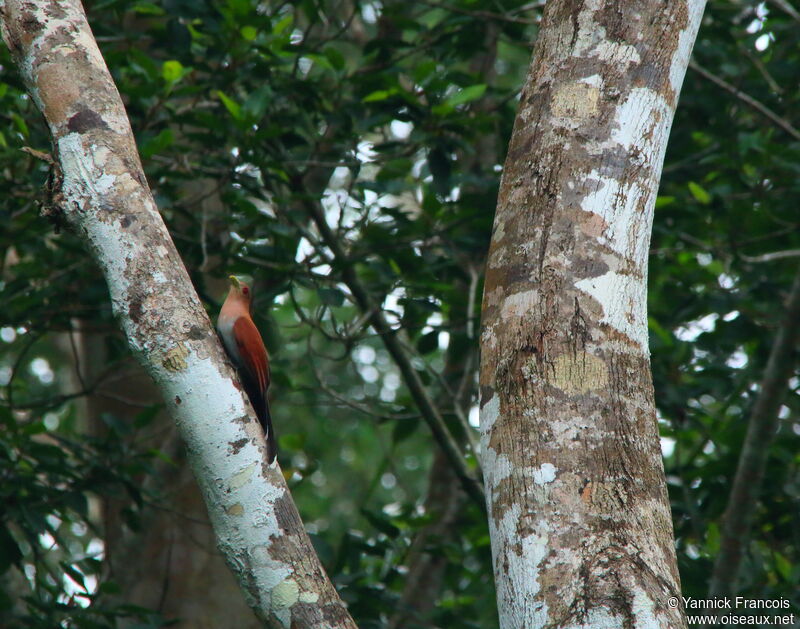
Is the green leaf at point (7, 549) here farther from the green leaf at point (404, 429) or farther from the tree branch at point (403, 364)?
the green leaf at point (404, 429)

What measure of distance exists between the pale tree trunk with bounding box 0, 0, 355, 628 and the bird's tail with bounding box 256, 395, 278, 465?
1.6 inches

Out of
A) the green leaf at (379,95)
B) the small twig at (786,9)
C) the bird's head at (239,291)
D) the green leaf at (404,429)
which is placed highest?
the small twig at (786,9)

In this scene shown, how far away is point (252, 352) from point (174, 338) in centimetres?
88

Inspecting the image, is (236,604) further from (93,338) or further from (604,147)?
(604,147)

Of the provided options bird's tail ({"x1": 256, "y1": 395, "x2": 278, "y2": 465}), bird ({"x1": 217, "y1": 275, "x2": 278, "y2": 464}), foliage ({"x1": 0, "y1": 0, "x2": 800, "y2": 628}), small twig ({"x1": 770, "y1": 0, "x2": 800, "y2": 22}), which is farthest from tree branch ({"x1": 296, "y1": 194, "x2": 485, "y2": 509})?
small twig ({"x1": 770, "y1": 0, "x2": 800, "y2": 22})

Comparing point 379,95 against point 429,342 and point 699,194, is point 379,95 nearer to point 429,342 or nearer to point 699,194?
point 429,342

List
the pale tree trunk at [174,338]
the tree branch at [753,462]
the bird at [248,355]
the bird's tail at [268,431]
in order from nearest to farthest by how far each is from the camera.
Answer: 1. the pale tree trunk at [174,338]
2. the bird's tail at [268,431]
3. the bird at [248,355]
4. the tree branch at [753,462]

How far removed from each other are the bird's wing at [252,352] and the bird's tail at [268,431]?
4.2 inches

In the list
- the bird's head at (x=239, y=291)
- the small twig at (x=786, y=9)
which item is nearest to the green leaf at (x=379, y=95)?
the bird's head at (x=239, y=291)

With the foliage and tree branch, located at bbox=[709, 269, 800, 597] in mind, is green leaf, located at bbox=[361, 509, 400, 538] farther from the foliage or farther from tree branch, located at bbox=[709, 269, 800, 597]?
tree branch, located at bbox=[709, 269, 800, 597]

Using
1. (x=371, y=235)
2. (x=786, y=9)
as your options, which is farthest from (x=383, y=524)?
(x=786, y=9)

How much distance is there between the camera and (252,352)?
8.73ft

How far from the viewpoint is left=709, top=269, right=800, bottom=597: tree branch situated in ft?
10.7

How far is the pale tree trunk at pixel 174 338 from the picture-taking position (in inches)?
66.9
